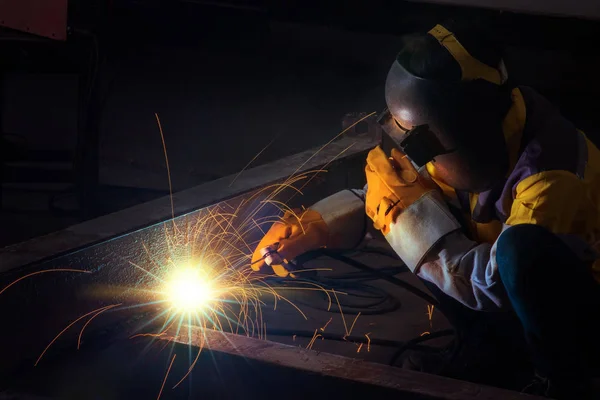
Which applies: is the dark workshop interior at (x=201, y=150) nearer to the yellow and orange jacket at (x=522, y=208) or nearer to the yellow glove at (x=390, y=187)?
the yellow and orange jacket at (x=522, y=208)

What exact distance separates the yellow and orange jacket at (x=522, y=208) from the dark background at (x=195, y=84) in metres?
2.23

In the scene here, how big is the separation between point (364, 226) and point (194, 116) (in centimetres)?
291

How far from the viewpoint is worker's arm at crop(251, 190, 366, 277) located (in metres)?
2.66

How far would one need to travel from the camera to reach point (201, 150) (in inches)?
217

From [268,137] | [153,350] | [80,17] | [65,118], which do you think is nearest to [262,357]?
[153,350]

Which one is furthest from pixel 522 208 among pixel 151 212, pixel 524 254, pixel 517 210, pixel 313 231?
pixel 151 212

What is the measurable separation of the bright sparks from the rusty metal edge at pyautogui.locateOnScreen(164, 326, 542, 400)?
0.33 metres

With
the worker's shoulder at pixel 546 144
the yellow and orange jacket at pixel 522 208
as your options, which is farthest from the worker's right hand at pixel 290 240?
the worker's shoulder at pixel 546 144

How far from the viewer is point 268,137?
5.43 meters

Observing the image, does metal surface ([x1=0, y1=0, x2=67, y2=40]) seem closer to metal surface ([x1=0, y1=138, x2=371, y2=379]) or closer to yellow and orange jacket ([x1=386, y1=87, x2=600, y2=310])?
metal surface ([x1=0, y1=138, x2=371, y2=379])

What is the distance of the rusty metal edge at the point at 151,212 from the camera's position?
6.85ft

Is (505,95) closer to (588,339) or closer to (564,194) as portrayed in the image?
(564,194)

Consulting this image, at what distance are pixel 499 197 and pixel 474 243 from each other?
159 millimetres

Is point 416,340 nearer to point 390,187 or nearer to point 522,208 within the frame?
point 390,187
